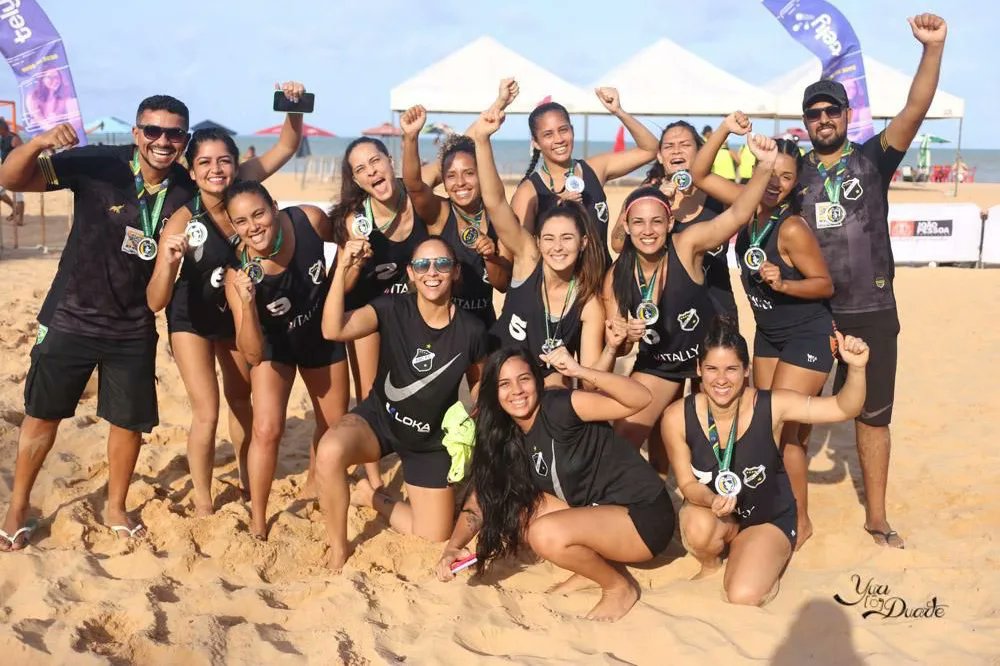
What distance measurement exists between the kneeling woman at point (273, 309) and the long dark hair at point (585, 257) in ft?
A: 4.03

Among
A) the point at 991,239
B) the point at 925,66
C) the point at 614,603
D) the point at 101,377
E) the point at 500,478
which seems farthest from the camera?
the point at 991,239

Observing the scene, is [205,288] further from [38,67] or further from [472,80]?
[472,80]

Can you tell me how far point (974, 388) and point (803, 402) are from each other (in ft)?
12.6

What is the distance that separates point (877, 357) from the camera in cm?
457

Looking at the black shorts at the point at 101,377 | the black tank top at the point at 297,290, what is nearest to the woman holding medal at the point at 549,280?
the black tank top at the point at 297,290

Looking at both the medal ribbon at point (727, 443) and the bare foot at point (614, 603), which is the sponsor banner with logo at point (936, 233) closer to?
the medal ribbon at point (727, 443)

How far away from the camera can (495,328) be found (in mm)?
4684

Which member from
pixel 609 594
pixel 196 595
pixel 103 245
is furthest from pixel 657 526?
pixel 103 245

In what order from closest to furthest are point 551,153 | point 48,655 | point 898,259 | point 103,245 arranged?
point 48,655 < point 103,245 < point 551,153 < point 898,259

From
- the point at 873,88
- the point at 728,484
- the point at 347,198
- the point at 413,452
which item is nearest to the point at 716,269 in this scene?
the point at 728,484

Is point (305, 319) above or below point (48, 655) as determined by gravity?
above

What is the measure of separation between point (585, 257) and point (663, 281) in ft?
1.34

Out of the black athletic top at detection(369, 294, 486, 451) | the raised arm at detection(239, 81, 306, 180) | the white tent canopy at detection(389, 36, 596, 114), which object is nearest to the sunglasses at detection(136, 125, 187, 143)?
the raised arm at detection(239, 81, 306, 180)

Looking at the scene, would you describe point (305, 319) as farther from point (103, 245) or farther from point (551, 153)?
point (551, 153)
